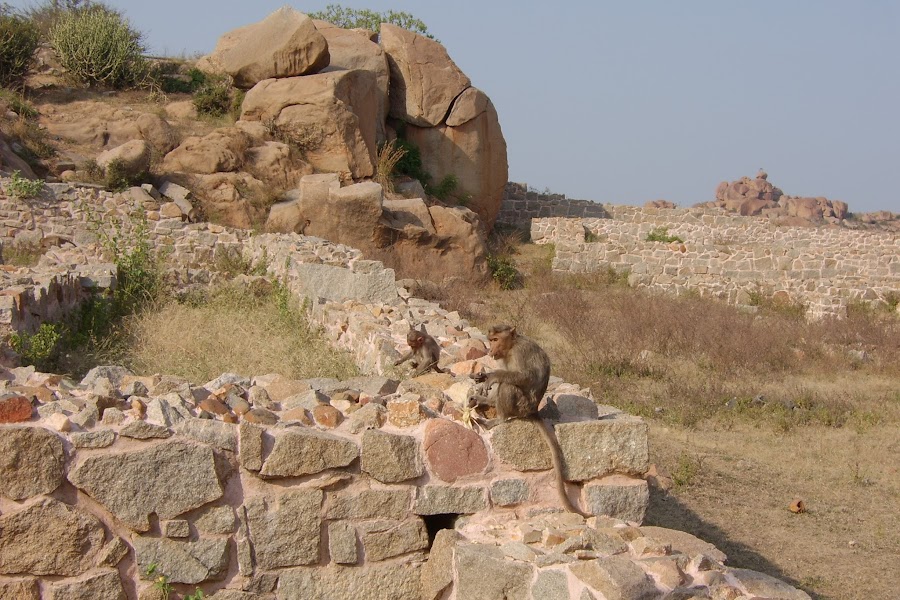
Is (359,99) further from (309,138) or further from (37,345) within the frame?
(37,345)

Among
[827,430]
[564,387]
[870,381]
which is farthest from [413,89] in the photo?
[564,387]

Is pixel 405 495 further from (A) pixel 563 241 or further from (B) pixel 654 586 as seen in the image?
(A) pixel 563 241

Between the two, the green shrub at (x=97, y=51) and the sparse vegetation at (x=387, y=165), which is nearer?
the sparse vegetation at (x=387, y=165)

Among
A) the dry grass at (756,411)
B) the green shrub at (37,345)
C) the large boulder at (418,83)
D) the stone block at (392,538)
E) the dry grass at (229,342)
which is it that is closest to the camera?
the stone block at (392,538)

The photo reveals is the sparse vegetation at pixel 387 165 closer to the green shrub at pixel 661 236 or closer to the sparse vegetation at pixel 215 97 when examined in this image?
the sparse vegetation at pixel 215 97

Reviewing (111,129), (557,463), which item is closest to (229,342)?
(557,463)

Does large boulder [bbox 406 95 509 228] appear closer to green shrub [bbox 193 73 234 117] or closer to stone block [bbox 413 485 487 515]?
green shrub [bbox 193 73 234 117]

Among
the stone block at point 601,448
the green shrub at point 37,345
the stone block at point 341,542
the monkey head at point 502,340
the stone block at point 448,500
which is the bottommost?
the green shrub at point 37,345

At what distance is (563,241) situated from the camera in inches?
809

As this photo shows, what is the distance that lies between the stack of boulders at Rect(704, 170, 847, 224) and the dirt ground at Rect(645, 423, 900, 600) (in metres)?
39.3

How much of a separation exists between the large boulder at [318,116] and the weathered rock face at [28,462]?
51.2 ft

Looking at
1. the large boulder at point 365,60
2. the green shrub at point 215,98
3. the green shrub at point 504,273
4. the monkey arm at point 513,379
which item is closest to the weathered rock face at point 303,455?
the monkey arm at point 513,379

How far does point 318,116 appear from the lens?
19062mm

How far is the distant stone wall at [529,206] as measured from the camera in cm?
2544
